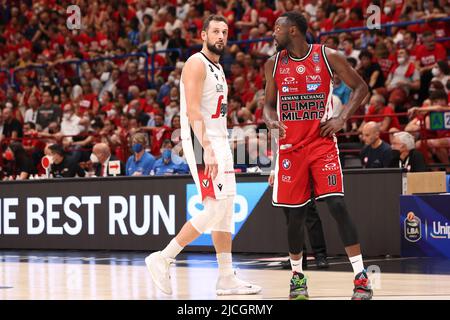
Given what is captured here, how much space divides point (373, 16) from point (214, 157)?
10.5 metres

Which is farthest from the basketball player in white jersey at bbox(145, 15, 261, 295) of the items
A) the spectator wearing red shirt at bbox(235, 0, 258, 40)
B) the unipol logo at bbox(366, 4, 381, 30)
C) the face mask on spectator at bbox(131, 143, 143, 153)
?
the spectator wearing red shirt at bbox(235, 0, 258, 40)

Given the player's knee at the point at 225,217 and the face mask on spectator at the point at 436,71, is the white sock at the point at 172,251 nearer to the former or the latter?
the player's knee at the point at 225,217

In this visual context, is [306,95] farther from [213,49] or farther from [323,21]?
[323,21]

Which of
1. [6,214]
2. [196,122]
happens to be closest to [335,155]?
[196,122]

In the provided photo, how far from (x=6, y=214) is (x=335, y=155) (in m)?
9.23

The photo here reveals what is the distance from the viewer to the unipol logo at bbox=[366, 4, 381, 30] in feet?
56.5

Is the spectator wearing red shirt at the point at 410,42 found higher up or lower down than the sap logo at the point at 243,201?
higher up

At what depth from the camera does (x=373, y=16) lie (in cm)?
1750

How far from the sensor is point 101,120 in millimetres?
19484

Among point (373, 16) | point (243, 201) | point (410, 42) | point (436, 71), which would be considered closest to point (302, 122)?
point (243, 201)

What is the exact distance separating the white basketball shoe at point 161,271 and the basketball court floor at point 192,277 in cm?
9

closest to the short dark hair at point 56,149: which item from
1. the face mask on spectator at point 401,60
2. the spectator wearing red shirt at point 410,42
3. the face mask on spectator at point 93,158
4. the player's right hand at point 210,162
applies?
the face mask on spectator at point 93,158

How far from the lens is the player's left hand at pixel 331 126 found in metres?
7.50
